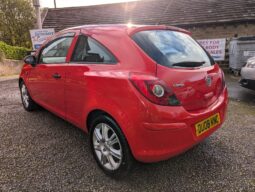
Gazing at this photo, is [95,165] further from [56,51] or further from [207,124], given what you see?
[56,51]

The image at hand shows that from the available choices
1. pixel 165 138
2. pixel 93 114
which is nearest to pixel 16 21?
pixel 93 114

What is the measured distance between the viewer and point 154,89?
225 centimetres

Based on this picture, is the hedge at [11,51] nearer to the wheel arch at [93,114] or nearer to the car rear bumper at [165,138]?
the wheel arch at [93,114]

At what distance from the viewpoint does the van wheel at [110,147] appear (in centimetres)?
251

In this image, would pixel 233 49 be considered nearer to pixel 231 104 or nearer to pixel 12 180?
pixel 231 104

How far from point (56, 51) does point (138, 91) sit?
1.94 metres

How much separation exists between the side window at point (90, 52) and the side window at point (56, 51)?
26 centimetres

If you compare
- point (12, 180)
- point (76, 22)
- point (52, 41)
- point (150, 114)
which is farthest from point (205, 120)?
point (76, 22)

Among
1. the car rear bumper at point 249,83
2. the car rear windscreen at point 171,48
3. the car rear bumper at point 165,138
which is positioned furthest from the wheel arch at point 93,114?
the car rear bumper at point 249,83

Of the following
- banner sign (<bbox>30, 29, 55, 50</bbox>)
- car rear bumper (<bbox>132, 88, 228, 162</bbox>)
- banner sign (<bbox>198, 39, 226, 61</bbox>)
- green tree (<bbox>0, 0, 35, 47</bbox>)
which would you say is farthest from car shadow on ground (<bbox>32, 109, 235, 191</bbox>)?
green tree (<bbox>0, 0, 35, 47</bbox>)

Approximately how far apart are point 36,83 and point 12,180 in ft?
6.30

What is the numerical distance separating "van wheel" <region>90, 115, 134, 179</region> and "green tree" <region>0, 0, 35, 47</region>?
2056 cm

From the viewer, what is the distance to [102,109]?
2590 mm

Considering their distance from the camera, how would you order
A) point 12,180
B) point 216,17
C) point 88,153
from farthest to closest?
point 216,17 < point 88,153 < point 12,180
